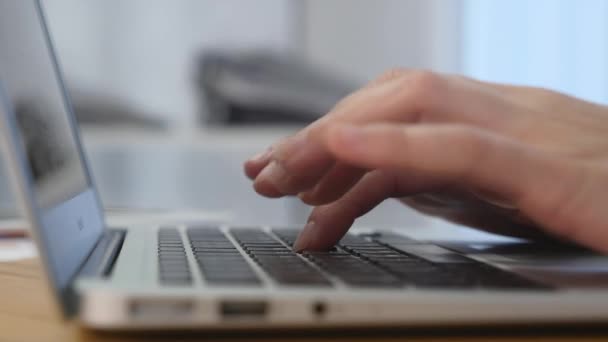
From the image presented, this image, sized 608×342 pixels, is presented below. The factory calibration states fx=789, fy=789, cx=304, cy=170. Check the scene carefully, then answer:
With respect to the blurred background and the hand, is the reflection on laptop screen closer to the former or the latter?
the hand

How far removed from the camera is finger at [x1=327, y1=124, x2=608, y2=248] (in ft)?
1.23

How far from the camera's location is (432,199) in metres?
0.65

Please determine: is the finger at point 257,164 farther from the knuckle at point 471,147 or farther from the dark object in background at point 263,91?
the dark object in background at point 263,91

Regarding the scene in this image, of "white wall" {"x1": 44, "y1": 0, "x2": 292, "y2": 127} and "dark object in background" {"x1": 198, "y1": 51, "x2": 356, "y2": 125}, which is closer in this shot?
"dark object in background" {"x1": 198, "y1": 51, "x2": 356, "y2": 125}

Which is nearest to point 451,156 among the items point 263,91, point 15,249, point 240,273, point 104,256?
point 240,273

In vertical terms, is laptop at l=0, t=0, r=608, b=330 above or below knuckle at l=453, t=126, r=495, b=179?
below

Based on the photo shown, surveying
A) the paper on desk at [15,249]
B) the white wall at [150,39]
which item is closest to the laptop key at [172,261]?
the paper on desk at [15,249]

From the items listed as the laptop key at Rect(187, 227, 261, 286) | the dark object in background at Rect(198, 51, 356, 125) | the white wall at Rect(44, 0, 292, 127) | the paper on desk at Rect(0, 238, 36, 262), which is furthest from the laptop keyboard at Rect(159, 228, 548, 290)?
the white wall at Rect(44, 0, 292, 127)

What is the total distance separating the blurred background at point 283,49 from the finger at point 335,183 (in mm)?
1170

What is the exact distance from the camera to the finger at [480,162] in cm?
38

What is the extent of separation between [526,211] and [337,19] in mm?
1769

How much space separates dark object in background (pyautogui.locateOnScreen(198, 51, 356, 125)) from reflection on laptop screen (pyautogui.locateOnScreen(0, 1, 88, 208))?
3.30 ft

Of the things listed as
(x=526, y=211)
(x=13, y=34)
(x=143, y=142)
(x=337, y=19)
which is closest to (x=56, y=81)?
Result: (x=13, y=34)

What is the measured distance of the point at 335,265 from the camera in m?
0.43
